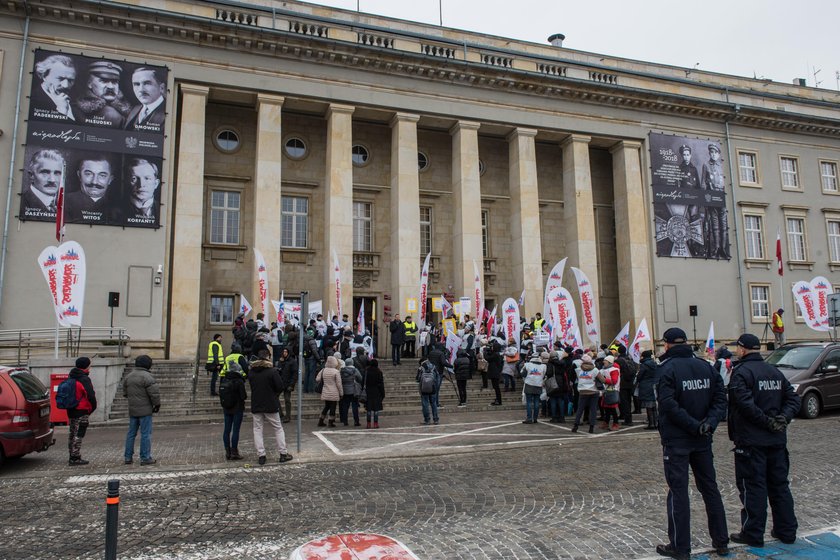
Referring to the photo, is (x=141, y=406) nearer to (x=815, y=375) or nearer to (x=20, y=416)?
(x=20, y=416)

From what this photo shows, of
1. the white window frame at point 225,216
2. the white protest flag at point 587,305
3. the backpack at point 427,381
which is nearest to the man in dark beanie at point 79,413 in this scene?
the backpack at point 427,381

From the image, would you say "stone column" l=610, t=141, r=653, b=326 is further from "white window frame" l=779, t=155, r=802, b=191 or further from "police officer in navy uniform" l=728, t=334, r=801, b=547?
"police officer in navy uniform" l=728, t=334, r=801, b=547

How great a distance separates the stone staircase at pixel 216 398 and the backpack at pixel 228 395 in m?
Result: 5.57

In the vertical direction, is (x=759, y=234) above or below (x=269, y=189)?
below

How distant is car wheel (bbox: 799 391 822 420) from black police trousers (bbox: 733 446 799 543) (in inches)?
414

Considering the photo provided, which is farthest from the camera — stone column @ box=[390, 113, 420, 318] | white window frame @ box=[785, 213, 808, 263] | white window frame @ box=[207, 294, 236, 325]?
white window frame @ box=[785, 213, 808, 263]

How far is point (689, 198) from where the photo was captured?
29844 millimetres

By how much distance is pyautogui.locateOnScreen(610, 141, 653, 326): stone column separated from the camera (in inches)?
1124

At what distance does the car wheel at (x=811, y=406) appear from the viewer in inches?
570

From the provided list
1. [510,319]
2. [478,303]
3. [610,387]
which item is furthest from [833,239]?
[610,387]

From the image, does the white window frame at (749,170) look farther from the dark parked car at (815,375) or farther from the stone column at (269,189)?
the stone column at (269,189)

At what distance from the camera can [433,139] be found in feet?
96.6

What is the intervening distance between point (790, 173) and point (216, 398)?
3256 centimetres

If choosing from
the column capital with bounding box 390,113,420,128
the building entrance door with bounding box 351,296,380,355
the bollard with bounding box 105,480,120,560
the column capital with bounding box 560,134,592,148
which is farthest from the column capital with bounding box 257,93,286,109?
the bollard with bounding box 105,480,120,560
